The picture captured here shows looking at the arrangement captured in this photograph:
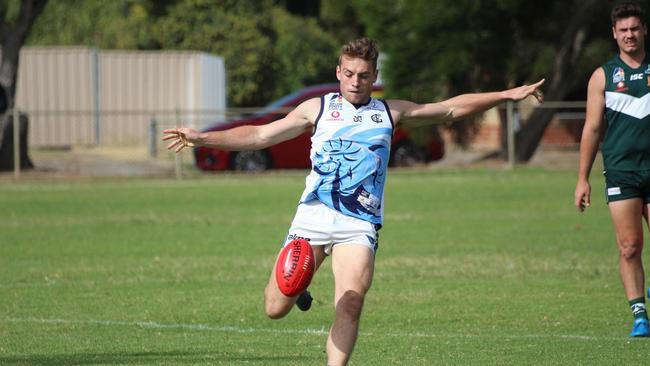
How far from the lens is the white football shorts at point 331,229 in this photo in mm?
7621

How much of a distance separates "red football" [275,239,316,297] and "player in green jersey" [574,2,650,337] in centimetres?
291

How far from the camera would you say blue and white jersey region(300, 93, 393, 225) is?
7.66 m

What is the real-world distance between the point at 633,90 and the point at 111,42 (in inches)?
1617

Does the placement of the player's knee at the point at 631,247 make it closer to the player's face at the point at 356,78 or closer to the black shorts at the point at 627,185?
the black shorts at the point at 627,185

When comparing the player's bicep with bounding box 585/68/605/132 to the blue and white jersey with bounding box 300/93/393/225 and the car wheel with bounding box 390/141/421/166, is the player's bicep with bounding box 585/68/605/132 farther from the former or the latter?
the car wheel with bounding box 390/141/421/166

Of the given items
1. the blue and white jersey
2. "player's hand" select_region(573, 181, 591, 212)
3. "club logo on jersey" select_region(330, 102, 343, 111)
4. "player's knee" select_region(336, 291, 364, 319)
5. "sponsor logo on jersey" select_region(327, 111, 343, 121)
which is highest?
"club logo on jersey" select_region(330, 102, 343, 111)

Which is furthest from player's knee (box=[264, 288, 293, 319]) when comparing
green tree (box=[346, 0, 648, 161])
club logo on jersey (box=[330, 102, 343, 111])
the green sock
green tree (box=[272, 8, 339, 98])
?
green tree (box=[272, 8, 339, 98])

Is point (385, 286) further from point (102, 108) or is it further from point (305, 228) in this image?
point (102, 108)

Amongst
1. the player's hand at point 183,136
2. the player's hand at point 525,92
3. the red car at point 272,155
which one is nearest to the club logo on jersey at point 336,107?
the player's hand at point 183,136

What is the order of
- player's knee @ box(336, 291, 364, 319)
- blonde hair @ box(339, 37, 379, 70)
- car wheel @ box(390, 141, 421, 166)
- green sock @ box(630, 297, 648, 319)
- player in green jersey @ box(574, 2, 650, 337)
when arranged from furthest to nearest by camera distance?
car wheel @ box(390, 141, 421, 166)
green sock @ box(630, 297, 648, 319)
player in green jersey @ box(574, 2, 650, 337)
blonde hair @ box(339, 37, 379, 70)
player's knee @ box(336, 291, 364, 319)

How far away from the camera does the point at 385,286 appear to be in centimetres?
1293

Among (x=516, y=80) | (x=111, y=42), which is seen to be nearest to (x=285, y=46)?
(x=111, y=42)

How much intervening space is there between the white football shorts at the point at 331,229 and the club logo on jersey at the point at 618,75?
276 centimetres

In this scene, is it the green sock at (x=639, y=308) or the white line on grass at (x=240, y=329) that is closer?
the green sock at (x=639, y=308)
